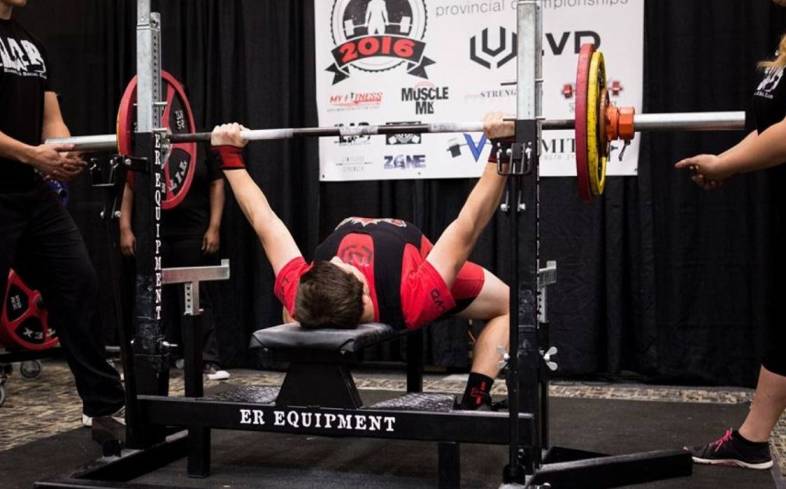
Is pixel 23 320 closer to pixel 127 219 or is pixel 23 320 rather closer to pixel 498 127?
pixel 127 219

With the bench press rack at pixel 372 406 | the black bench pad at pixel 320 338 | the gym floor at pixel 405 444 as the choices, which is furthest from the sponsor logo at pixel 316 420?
the gym floor at pixel 405 444

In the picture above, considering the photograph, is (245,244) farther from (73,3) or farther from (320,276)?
(320,276)

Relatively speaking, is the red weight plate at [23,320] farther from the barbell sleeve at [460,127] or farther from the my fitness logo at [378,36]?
the my fitness logo at [378,36]

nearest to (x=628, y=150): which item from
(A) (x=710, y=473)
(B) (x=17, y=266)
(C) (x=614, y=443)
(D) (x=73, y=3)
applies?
(C) (x=614, y=443)

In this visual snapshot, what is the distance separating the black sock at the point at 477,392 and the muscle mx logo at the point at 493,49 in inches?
82.1

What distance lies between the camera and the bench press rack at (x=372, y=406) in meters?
2.22

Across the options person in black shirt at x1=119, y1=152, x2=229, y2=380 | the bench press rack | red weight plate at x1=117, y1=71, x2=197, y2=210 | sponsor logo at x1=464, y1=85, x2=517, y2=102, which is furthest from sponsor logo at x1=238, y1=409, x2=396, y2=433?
sponsor logo at x1=464, y1=85, x2=517, y2=102

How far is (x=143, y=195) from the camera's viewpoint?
2.62 meters

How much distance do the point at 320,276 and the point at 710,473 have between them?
1.34 m

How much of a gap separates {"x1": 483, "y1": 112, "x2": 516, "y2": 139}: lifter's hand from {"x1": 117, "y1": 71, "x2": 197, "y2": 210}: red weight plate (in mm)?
1023

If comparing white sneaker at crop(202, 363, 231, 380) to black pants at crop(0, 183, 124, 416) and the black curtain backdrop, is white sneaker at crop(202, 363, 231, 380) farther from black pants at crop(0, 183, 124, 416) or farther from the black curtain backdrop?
black pants at crop(0, 183, 124, 416)

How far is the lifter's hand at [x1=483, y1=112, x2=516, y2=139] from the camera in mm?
2316

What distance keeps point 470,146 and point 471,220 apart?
6.61 ft

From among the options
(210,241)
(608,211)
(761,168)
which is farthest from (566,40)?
(210,241)
